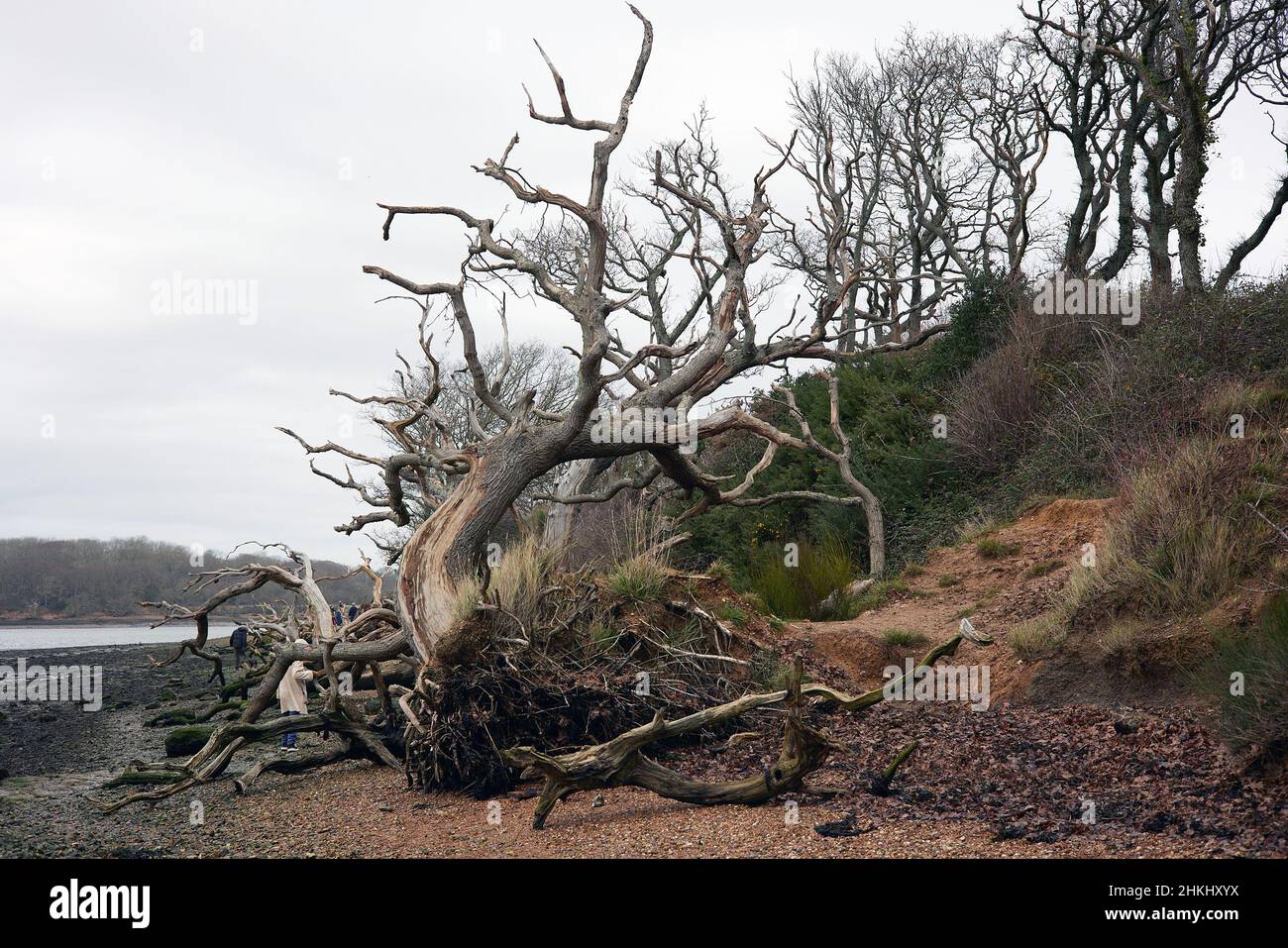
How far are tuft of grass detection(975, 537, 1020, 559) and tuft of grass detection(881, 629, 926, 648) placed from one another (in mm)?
2746

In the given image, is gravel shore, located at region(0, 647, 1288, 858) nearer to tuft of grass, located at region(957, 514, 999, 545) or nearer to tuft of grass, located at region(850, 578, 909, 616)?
tuft of grass, located at region(850, 578, 909, 616)

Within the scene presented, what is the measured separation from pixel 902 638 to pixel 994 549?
304 centimetres

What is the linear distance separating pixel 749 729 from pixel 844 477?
293 inches

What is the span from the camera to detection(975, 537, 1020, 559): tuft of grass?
12438mm

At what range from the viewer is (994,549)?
12.6 meters

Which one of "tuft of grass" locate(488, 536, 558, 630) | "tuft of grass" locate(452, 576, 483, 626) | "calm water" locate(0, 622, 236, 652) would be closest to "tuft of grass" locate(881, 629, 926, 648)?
"tuft of grass" locate(488, 536, 558, 630)

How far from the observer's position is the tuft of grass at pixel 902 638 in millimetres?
10219

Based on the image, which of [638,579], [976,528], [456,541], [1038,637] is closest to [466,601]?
[456,541]

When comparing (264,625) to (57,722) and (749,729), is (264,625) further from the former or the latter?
(749,729)

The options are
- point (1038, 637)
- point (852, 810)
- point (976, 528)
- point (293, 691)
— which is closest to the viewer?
point (852, 810)

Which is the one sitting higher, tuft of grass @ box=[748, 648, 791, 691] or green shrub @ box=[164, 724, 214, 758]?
tuft of grass @ box=[748, 648, 791, 691]

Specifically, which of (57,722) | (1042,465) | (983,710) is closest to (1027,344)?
(1042,465)

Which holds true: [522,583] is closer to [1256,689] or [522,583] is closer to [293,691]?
[293,691]

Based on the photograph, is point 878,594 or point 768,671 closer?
point 768,671
